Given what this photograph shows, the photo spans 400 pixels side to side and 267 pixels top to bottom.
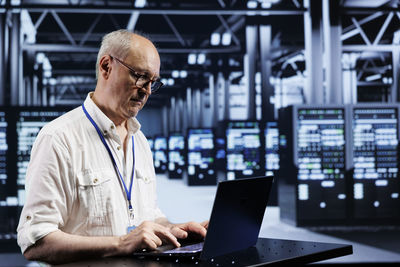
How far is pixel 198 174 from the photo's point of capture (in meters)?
17.1

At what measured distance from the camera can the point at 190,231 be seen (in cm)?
217

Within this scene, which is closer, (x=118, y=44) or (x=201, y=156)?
(x=118, y=44)

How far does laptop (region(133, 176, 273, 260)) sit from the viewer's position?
1.82m

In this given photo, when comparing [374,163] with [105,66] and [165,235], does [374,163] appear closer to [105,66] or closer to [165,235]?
[105,66]

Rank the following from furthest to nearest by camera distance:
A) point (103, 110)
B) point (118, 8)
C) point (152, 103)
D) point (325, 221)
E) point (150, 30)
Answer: point (152, 103)
point (150, 30)
point (118, 8)
point (325, 221)
point (103, 110)

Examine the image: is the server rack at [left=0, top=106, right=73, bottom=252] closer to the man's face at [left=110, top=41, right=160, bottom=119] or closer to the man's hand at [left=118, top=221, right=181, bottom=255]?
the man's face at [left=110, top=41, right=160, bottom=119]

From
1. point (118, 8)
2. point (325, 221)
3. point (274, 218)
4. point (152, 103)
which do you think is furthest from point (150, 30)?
point (152, 103)

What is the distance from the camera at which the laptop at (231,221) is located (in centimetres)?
182

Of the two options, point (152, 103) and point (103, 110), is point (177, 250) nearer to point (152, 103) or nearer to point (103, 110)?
point (103, 110)

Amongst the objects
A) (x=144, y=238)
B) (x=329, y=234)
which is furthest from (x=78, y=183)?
(x=329, y=234)

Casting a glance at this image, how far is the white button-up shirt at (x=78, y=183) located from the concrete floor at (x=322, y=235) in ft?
15.8

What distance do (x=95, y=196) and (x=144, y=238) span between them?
13.5 inches

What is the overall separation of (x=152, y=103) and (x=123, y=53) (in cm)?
3557

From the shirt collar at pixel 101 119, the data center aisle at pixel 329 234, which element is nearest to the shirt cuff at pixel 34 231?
the shirt collar at pixel 101 119
